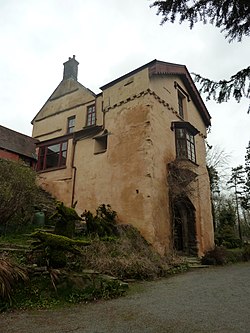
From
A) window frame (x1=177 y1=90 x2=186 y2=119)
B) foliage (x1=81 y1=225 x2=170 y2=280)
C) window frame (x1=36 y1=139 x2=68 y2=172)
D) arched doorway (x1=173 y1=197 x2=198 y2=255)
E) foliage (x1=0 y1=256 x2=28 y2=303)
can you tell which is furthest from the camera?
window frame (x1=177 y1=90 x2=186 y2=119)

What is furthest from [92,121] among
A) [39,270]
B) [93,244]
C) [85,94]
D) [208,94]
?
[208,94]

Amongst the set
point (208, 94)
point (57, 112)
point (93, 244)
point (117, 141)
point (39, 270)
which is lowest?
point (39, 270)

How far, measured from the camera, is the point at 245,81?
3.45 metres

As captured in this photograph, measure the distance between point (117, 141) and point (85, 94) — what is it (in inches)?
261

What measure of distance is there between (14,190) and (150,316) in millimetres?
6169

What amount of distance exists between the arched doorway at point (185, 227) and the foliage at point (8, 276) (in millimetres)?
9934

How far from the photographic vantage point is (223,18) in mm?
3453

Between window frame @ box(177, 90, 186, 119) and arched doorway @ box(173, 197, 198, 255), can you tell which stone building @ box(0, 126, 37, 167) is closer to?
window frame @ box(177, 90, 186, 119)

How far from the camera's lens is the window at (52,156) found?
16422 millimetres

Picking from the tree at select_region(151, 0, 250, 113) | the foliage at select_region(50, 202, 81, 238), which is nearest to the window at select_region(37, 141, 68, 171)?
the foliage at select_region(50, 202, 81, 238)

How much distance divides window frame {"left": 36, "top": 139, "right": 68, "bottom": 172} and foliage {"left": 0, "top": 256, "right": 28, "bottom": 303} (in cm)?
1100

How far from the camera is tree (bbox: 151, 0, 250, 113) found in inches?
132

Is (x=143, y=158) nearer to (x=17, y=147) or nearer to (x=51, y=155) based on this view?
(x=51, y=155)

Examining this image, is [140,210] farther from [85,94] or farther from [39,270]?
[85,94]
